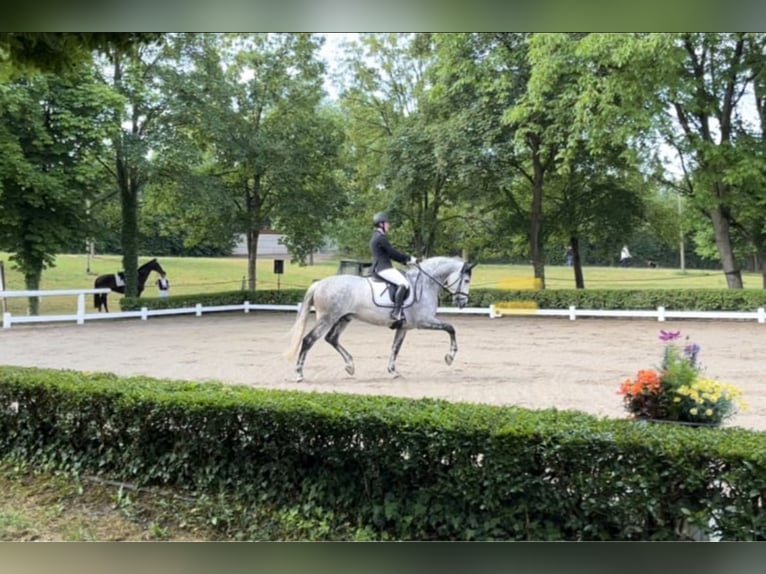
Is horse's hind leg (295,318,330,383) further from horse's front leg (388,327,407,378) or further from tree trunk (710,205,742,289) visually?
tree trunk (710,205,742,289)

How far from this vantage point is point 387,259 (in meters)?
4.25

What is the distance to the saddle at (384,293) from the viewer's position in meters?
4.36

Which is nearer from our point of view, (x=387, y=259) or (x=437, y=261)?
(x=387, y=259)

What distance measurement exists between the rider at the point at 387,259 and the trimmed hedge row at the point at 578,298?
59 centimetres

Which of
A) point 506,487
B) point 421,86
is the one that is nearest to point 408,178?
point 421,86

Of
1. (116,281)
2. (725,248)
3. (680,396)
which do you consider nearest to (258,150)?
(116,281)

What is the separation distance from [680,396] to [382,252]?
7.69 ft

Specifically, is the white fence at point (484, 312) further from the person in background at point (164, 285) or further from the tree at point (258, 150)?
the tree at point (258, 150)

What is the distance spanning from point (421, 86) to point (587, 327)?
2.41m

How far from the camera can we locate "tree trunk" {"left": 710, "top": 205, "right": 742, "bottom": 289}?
13.9 feet

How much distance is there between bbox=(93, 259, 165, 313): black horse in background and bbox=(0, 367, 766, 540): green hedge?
4.83 ft

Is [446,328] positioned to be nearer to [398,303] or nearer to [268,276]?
[398,303]

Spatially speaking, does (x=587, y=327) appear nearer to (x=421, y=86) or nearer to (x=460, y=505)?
(x=421, y=86)
